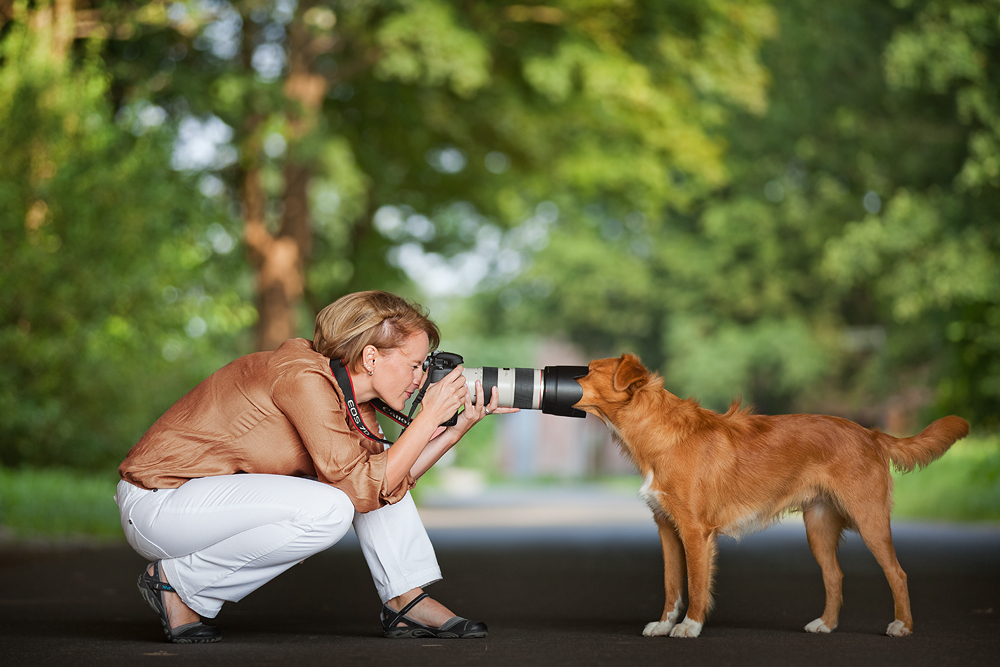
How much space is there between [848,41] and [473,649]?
788 inches

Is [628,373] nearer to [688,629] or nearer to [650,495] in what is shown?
[650,495]

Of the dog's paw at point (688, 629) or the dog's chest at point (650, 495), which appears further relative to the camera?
the dog's chest at point (650, 495)

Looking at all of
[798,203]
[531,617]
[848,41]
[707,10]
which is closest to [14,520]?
[531,617]

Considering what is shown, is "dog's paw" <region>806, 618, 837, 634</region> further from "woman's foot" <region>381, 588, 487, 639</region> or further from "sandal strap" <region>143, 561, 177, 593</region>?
"sandal strap" <region>143, 561, 177, 593</region>

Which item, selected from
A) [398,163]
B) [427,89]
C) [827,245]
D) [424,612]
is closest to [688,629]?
[424,612]

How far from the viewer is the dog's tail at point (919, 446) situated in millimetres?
4422

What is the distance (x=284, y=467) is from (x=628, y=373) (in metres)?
1.48

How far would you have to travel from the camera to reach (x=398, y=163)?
64.0 feet

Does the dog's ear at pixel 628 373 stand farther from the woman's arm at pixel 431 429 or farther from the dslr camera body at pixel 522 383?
the woman's arm at pixel 431 429

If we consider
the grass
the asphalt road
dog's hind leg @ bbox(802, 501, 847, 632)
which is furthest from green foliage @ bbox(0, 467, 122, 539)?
dog's hind leg @ bbox(802, 501, 847, 632)

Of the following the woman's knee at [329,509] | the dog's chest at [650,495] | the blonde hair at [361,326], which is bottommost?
the dog's chest at [650,495]

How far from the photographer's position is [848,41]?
837 inches

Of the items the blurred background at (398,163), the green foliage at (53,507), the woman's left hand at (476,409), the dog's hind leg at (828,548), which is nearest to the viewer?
the woman's left hand at (476,409)

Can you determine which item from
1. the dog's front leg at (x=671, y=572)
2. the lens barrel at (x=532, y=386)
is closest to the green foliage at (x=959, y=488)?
the dog's front leg at (x=671, y=572)
